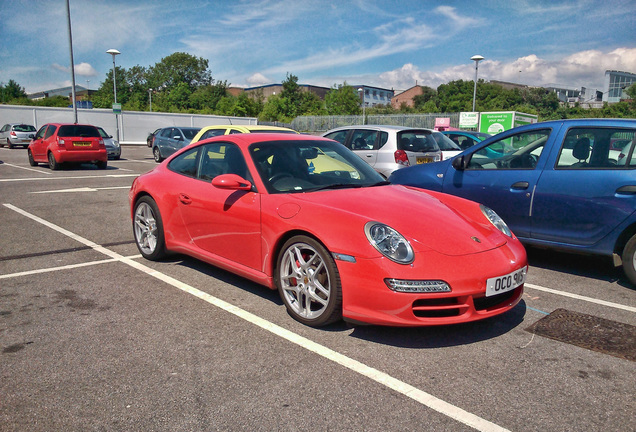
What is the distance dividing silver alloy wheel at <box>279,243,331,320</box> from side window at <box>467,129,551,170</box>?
305 cm

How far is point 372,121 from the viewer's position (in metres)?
40.7

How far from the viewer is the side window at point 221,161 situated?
434cm

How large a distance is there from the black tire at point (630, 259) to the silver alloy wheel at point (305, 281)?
305 cm

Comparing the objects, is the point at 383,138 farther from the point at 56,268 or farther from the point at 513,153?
the point at 56,268

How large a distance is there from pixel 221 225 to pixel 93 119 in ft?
125

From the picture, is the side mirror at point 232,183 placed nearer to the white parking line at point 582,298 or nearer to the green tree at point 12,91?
the white parking line at point 582,298

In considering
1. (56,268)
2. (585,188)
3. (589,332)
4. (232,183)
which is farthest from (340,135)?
(589,332)

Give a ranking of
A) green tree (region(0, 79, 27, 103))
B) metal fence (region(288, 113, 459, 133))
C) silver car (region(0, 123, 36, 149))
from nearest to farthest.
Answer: silver car (region(0, 123, 36, 149)), metal fence (region(288, 113, 459, 133)), green tree (region(0, 79, 27, 103))

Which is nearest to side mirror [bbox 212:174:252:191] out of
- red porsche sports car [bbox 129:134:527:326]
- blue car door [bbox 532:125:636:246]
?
red porsche sports car [bbox 129:134:527:326]

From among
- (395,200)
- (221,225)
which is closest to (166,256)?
(221,225)

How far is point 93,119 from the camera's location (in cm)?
3778

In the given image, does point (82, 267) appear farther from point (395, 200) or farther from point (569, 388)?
point (569, 388)

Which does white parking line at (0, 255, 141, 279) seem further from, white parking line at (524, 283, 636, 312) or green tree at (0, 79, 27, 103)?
green tree at (0, 79, 27, 103)

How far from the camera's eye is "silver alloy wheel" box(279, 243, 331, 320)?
11.5ft
